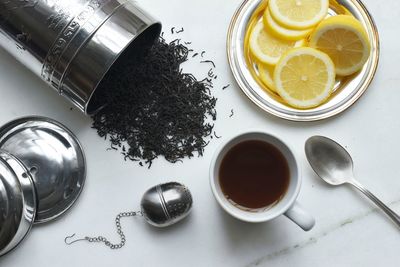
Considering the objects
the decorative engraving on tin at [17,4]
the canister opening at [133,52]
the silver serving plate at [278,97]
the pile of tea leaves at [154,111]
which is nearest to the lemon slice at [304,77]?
the silver serving plate at [278,97]

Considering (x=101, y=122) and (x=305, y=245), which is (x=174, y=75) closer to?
(x=101, y=122)

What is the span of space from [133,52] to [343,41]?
45cm

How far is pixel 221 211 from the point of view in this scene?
111cm

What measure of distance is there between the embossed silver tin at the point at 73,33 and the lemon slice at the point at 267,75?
0.26m

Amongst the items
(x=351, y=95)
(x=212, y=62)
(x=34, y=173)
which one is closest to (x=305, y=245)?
(x=351, y=95)

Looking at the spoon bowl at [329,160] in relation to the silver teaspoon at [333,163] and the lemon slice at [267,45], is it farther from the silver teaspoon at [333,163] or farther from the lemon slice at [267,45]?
the lemon slice at [267,45]

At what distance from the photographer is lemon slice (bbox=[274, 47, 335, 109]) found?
105 cm

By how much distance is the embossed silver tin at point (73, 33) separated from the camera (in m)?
0.97

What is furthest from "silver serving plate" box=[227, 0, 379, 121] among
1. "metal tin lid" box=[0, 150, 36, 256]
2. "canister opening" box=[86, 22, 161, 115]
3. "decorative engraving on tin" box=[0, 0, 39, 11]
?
"metal tin lid" box=[0, 150, 36, 256]

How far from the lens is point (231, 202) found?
1035 mm

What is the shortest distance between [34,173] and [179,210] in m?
0.34

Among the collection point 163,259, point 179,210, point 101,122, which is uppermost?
point 101,122

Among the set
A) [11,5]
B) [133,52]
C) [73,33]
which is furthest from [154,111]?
[11,5]

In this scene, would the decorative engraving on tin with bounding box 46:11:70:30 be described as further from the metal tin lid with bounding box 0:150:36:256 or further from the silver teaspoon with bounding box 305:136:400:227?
the silver teaspoon with bounding box 305:136:400:227
